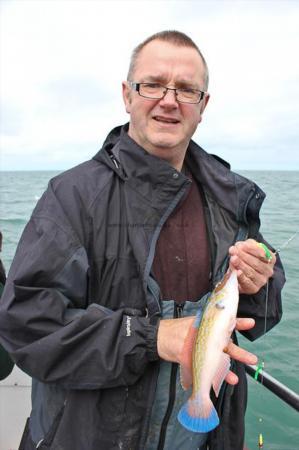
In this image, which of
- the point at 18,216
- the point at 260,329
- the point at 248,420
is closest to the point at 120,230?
the point at 260,329

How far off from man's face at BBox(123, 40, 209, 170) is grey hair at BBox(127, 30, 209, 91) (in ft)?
0.11

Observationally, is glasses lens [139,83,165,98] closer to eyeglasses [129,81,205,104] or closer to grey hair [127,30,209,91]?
eyeglasses [129,81,205,104]

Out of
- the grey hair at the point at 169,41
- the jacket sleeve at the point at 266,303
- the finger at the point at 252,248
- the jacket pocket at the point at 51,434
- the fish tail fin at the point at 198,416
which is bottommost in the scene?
the jacket pocket at the point at 51,434

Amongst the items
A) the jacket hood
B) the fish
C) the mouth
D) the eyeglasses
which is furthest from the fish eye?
the eyeglasses

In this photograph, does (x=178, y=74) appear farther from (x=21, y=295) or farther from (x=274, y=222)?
(x=274, y=222)

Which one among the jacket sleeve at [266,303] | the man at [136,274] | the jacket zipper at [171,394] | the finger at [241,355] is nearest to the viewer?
the finger at [241,355]

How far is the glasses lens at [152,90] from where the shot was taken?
7.43ft

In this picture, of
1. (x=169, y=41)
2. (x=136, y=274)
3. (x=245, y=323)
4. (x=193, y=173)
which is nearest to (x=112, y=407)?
(x=136, y=274)

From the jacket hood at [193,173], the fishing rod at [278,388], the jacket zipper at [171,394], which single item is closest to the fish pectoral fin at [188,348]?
the jacket zipper at [171,394]

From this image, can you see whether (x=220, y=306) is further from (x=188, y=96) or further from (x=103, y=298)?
(x=188, y=96)

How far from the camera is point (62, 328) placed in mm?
1819

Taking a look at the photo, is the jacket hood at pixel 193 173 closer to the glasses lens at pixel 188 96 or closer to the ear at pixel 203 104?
the ear at pixel 203 104

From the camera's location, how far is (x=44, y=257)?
1.84 m

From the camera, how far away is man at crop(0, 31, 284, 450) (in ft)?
6.03
